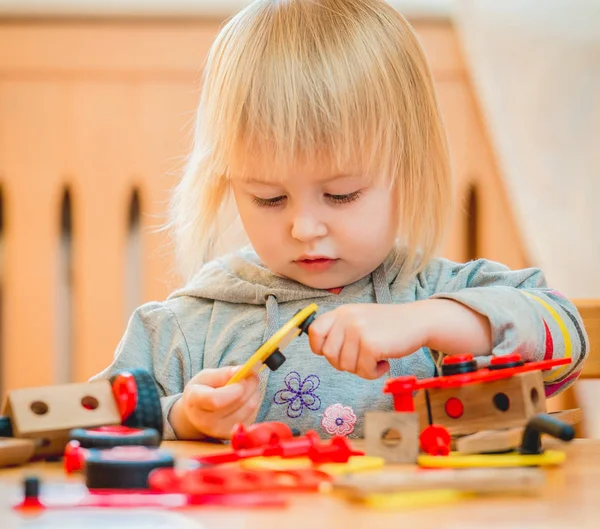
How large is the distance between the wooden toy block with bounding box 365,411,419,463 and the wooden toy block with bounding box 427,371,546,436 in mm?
86

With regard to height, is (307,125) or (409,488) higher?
(307,125)

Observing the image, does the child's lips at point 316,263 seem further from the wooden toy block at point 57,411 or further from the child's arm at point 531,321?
the wooden toy block at point 57,411

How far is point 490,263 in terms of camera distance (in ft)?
3.38

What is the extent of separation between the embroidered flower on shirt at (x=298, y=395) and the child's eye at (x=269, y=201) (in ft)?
0.58

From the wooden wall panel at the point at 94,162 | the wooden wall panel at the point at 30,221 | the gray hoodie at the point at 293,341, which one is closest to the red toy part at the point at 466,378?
the gray hoodie at the point at 293,341

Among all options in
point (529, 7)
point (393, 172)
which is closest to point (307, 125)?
point (393, 172)

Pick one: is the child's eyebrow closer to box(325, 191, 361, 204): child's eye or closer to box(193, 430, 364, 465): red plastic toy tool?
box(325, 191, 361, 204): child's eye

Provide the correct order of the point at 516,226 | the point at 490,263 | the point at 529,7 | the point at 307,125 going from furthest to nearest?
the point at 516,226 < the point at 529,7 < the point at 490,263 < the point at 307,125

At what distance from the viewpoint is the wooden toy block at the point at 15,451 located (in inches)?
24.2

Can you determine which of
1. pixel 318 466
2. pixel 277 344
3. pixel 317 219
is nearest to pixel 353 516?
pixel 318 466

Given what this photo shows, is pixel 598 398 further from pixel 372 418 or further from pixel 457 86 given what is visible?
pixel 372 418

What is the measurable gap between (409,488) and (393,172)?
52 cm

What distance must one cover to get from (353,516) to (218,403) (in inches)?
13.4

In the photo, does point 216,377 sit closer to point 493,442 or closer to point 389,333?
point 389,333
